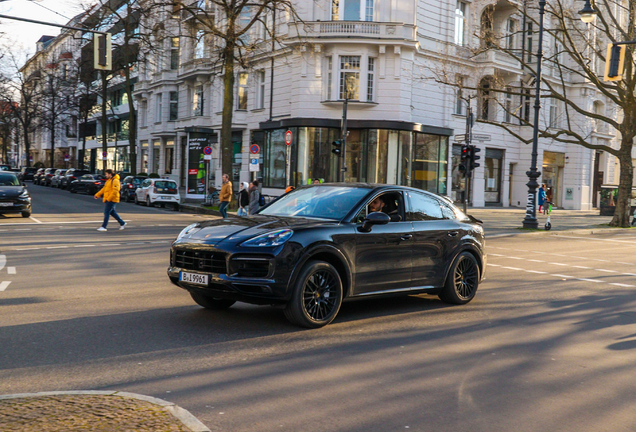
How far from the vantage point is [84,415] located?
404cm

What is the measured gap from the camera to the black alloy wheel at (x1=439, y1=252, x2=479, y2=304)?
8773mm

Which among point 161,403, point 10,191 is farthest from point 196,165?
point 161,403

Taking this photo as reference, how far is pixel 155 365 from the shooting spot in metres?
5.52

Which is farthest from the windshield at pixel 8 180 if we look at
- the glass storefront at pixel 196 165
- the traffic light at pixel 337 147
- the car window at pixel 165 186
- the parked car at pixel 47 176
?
the parked car at pixel 47 176

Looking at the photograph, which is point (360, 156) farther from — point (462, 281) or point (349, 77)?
point (462, 281)

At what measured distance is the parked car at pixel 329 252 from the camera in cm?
677

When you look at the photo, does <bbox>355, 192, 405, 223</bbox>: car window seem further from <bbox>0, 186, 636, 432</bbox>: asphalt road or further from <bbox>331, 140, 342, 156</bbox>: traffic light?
<bbox>331, 140, 342, 156</bbox>: traffic light

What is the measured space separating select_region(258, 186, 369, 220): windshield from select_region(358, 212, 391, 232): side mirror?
27cm

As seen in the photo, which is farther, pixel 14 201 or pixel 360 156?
pixel 360 156

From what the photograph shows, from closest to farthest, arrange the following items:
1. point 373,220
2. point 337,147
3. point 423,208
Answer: point 373,220
point 423,208
point 337,147

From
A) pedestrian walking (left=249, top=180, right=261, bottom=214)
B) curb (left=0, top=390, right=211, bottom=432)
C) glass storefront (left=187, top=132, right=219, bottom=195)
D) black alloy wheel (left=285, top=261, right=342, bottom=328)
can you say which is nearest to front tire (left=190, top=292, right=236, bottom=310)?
black alloy wheel (left=285, top=261, right=342, bottom=328)

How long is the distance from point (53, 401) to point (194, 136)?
38.7m

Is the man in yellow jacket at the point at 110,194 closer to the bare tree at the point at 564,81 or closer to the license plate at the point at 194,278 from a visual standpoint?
the license plate at the point at 194,278

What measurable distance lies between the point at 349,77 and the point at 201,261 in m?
27.7
